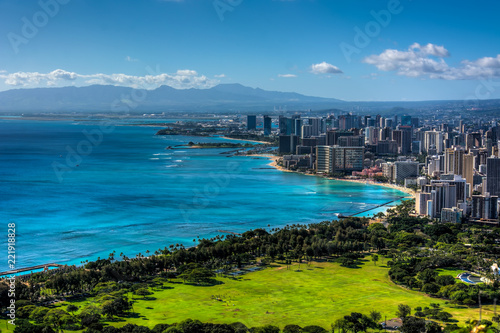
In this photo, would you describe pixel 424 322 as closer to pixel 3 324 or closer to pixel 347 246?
pixel 347 246

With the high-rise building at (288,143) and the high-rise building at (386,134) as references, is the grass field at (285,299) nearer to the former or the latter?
the high-rise building at (288,143)

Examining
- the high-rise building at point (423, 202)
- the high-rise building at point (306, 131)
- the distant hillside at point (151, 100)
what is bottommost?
the high-rise building at point (423, 202)

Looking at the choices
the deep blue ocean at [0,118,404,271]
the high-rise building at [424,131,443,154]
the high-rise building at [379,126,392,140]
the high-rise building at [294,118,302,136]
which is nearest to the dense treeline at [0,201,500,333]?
the deep blue ocean at [0,118,404,271]

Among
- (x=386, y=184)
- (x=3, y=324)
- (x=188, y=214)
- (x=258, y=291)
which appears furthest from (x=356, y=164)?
(x=3, y=324)

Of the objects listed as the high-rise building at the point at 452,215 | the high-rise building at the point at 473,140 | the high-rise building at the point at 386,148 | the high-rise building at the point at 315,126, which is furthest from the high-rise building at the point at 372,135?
the high-rise building at the point at 452,215

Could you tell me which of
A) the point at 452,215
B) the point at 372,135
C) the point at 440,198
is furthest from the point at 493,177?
the point at 372,135

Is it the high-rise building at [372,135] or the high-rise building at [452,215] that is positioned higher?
the high-rise building at [372,135]
